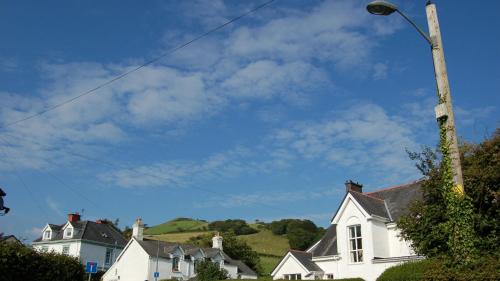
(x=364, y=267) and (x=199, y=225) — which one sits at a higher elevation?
(x=199, y=225)

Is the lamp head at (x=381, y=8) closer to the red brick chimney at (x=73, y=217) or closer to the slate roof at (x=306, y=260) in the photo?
the slate roof at (x=306, y=260)

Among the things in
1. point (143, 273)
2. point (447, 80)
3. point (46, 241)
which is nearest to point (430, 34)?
point (447, 80)

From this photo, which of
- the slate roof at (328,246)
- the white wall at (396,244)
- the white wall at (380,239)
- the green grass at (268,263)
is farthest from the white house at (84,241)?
the white wall at (396,244)

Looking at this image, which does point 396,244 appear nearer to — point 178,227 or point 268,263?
point 268,263

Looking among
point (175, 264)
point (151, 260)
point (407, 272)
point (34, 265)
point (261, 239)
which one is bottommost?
point (407, 272)

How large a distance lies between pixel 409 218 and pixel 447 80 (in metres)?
9.15

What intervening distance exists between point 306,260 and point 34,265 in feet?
70.3

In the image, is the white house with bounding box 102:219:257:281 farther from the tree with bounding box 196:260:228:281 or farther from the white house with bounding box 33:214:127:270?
the tree with bounding box 196:260:228:281

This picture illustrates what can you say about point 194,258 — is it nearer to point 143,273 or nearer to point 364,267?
point 143,273

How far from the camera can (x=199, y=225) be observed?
132 meters

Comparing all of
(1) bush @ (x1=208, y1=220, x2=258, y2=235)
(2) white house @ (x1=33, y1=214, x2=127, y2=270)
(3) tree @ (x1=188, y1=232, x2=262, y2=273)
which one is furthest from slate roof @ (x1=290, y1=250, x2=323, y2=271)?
(1) bush @ (x1=208, y1=220, x2=258, y2=235)

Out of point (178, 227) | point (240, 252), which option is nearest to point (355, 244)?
point (240, 252)

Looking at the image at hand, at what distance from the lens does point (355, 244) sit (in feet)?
115

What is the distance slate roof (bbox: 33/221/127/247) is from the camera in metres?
68.4
